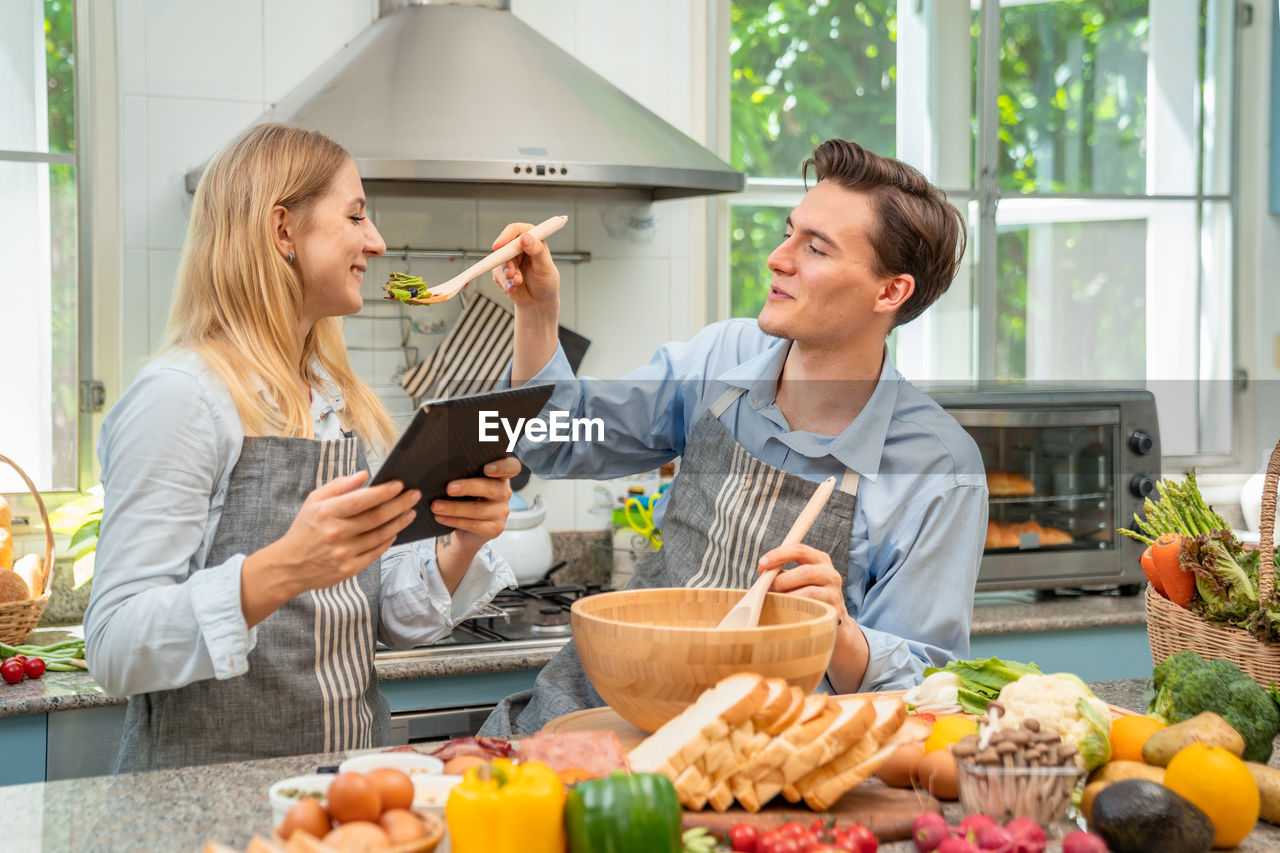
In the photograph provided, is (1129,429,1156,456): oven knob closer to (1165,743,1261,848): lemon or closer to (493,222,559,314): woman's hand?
(493,222,559,314): woman's hand

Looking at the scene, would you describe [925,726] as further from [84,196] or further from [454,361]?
[84,196]

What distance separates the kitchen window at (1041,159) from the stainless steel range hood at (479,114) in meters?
0.70

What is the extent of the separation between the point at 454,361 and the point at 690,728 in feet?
6.23

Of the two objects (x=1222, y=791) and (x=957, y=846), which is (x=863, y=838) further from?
(x=1222, y=791)

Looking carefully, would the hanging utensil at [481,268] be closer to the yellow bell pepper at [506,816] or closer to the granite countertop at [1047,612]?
the yellow bell pepper at [506,816]

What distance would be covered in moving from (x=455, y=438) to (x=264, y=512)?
0.39 meters

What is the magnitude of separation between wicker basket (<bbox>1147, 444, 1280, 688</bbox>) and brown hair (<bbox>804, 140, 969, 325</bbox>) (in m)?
0.56

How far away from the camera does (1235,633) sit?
4.93ft

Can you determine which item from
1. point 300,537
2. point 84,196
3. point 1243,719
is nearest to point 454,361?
point 84,196

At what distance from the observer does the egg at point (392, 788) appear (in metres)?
0.94

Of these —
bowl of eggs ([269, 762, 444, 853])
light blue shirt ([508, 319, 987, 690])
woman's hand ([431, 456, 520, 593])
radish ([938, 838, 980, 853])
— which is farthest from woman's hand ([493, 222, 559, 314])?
radish ([938, 838, 980, 853])

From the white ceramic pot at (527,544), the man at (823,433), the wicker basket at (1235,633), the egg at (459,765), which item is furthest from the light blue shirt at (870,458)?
the white ceramic pot at (527,544)

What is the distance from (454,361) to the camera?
285cm

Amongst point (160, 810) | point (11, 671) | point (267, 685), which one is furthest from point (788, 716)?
point (11, 671)
